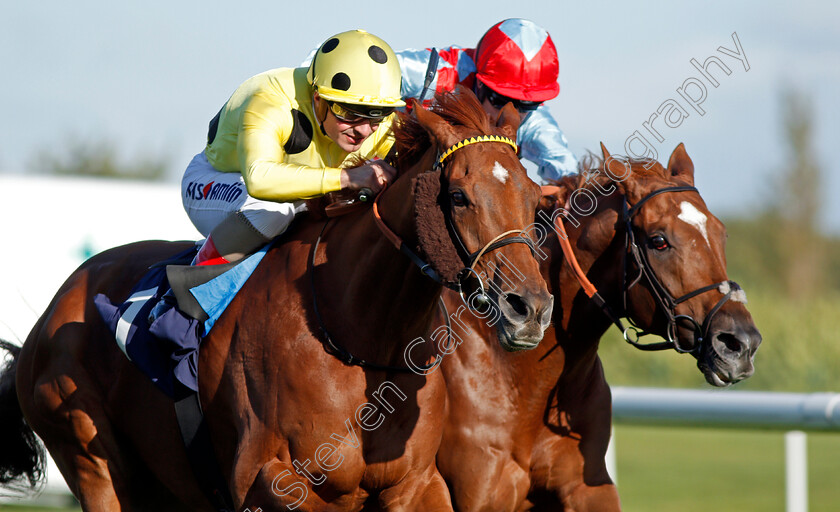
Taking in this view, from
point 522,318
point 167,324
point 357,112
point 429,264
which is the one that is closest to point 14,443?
point 167,324

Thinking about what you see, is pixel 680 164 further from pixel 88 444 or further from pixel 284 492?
pixel 88 444

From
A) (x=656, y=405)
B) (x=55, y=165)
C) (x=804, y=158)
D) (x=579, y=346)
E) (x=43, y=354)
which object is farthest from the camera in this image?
(x=804, y=158)

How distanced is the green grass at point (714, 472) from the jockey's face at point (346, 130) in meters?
4.12

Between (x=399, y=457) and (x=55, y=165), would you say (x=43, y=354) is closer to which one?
(x=399, y=457)

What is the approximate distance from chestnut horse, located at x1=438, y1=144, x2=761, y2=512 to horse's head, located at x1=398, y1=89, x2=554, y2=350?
0.88 m

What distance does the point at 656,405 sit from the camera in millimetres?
6730

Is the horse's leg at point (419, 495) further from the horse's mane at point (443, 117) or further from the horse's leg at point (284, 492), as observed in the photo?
the horse's mane at point (443, 117)

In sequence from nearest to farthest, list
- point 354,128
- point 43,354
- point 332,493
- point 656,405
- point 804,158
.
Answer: point 332,493, point 354,128, point 43,354, point 656,405, point 804,158

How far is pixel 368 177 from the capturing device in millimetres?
3500

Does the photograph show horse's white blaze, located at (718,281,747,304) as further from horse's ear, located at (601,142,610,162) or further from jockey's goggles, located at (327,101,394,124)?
jockey's goggles, located at (327,101,394,124)

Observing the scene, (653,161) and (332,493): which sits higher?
(653,161)

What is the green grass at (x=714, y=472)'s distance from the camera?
8.18 meters

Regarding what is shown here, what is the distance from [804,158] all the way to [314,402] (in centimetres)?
3885

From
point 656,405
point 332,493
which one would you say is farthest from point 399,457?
point 656,405
